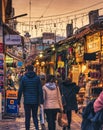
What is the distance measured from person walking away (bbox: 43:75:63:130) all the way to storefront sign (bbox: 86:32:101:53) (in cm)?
919

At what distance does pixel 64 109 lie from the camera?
44.0 feet

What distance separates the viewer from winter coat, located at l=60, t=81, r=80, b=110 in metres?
13.5

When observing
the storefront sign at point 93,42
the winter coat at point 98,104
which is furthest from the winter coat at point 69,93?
the storefront sign at point 93,42

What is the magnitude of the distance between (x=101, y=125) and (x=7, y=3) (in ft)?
62.6

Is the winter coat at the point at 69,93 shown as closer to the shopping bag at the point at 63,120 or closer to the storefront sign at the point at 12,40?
the shopping bag at the point at 63,120

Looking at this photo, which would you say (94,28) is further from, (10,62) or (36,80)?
(10,62)

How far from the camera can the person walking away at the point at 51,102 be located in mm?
12219

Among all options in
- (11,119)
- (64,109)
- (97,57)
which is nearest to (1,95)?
(11,119)

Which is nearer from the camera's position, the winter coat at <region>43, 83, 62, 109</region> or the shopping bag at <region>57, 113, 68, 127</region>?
the winter coat at <region>43, 83, 62, 109</region>

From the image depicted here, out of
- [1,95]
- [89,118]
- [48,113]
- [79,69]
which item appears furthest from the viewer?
[79,69]

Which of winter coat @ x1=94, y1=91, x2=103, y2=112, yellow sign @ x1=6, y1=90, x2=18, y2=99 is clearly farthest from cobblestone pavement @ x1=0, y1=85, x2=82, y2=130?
winter coat @ x1=94, y1=91, x2=103, y2=112

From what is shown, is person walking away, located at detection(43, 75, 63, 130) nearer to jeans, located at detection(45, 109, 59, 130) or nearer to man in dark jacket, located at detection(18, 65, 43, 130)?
jeans, located at detection(45, 109, 59, 130)

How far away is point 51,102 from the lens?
1224cm

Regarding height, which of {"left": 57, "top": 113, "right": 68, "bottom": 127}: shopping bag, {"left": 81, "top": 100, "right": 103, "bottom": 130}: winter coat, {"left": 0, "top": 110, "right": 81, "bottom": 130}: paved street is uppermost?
{"left": 81, "top": 100, "right": 103, "bottom": 130}: winter coat
